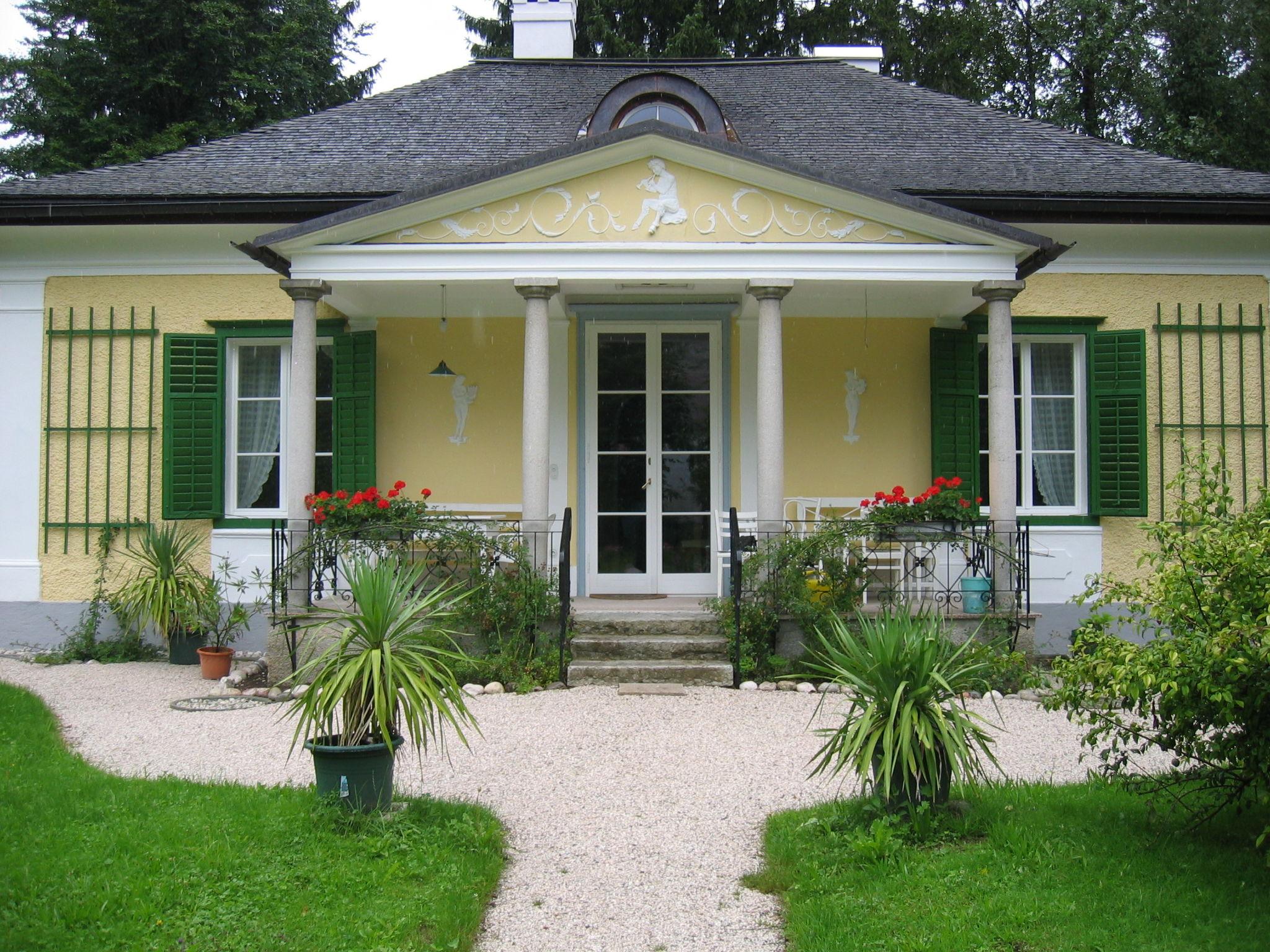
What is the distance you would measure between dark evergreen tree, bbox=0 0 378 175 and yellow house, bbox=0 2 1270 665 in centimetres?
944

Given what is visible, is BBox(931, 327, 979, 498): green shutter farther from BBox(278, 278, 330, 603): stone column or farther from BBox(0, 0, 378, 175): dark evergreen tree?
BBox(0, 0, 378, 175): dark evergreen tree

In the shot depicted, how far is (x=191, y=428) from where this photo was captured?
30.2 feet

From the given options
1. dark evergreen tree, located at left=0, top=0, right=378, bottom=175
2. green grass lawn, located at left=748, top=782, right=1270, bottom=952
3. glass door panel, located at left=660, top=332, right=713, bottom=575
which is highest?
dark evergreen tree, located at left=0, top=0, right=378, bottom=175

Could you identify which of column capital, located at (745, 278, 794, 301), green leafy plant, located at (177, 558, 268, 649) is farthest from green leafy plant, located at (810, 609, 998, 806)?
green leafy plant, located at (177, 558, 268, 649)

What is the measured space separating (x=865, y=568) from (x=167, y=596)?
5.56 metres

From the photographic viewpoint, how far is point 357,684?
413 cm

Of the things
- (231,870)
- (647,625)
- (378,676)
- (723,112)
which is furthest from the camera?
(723,112)

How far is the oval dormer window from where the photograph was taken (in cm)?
1002

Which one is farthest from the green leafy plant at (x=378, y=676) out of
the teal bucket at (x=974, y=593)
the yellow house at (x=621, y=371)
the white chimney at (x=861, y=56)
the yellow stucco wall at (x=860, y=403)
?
the white chimney at (x=861, y=56)

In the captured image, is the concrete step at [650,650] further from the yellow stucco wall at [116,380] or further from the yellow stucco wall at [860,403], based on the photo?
the yellow stucco wall at [116,380]

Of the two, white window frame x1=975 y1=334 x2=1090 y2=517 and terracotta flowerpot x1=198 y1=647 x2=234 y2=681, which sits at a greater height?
white window frame x1=975 y1=334 x2=1090 y2=517

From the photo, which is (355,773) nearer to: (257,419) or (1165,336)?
(257,419)

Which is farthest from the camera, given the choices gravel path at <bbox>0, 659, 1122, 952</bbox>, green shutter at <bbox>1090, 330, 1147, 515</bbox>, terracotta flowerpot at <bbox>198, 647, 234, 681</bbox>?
green shutter at <bbox>1090, 330, 1147, 515</bbox>

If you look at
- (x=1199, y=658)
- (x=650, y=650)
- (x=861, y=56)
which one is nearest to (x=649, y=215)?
(x=650, y=650)
